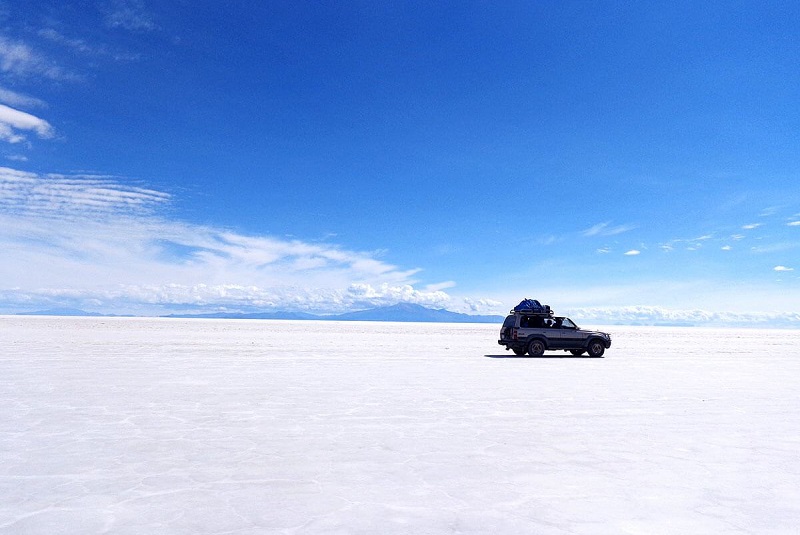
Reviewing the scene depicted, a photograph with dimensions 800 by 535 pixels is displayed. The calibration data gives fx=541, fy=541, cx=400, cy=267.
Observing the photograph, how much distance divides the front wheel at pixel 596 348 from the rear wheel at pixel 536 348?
2.55 meters

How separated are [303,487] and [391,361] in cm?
1626

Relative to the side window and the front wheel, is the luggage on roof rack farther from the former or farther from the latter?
the front wheel

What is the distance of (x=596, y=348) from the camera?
1022 inches

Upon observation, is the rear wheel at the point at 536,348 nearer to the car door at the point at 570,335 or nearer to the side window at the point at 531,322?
the side window at the point at 531,322

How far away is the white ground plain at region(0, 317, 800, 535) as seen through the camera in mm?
5074

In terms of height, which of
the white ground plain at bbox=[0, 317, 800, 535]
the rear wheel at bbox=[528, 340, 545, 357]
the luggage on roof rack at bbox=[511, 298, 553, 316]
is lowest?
the white ground plain at bbox=[0, 317, 800, 535]

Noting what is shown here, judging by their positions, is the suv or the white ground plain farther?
the suv

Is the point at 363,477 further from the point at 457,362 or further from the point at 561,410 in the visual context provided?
the point at 457,362

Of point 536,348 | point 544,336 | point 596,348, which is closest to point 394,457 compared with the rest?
point 536,348

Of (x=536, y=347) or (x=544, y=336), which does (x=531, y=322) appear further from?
(x=536, y=347)

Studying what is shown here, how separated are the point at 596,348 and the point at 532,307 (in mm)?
3777

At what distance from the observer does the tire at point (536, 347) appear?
25.1m

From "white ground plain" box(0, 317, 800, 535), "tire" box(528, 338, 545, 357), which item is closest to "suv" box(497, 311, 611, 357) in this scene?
"tire" box(528, 338, 545, 357)

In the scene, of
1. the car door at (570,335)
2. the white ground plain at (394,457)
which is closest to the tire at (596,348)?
the car door at (570,335)
